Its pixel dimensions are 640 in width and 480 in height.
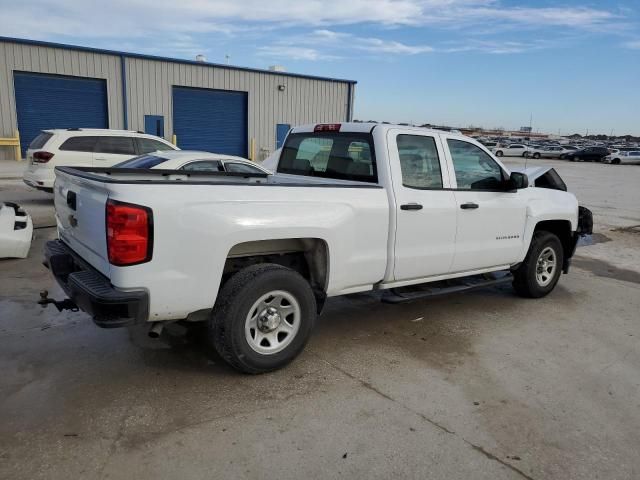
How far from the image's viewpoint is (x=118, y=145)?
12.2 m

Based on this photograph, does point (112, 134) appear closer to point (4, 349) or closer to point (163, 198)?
point (4, 349)

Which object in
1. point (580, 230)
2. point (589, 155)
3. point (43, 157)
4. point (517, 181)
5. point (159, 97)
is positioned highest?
point (159, 97)

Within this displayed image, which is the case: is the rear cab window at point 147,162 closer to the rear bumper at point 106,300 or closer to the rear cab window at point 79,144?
the rear cab window at point 79,144

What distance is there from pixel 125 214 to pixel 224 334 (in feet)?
3.49

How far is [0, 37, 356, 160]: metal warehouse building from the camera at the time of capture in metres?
22.0

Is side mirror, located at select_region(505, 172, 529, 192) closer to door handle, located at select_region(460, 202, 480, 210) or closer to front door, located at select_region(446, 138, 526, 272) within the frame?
front door, located at select_region(446, 138, 526, 272)

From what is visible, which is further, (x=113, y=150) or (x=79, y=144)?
(x=113, y=150)

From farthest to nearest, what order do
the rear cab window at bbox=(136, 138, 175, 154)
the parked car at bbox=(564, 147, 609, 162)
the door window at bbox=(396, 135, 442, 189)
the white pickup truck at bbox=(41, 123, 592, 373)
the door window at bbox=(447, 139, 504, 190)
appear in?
the parked car at bbox=(564, 147, 609, 162) < the rear cab window at bbox=(136, 138, 175, 154) < the door window at bbox=(447, 139, 504, 190) < the door window at bbox=(396, 135, 442, 189) < the white pickup truck at bbox=(41, 123, 592, 373)

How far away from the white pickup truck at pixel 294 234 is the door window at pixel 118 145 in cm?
741

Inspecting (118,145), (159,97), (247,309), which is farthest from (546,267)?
(159,97)

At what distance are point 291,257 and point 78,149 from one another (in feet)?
30.1

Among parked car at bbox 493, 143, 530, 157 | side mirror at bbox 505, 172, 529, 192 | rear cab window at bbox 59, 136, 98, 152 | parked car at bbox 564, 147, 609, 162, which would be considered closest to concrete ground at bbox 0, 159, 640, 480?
side mirror at bbox 505, 172, 529, 192

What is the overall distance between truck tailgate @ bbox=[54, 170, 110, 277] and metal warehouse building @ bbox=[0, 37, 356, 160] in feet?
68.5

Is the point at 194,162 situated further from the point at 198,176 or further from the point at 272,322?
the point at 272,322
